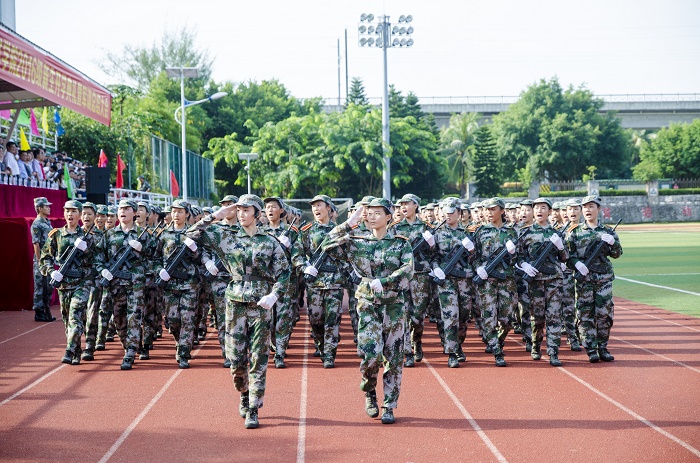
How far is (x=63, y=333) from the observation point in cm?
1266

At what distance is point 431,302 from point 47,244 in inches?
203

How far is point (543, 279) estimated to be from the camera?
9742 millimetres

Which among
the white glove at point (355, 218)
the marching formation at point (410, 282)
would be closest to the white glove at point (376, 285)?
the white glove at point (355, 218)

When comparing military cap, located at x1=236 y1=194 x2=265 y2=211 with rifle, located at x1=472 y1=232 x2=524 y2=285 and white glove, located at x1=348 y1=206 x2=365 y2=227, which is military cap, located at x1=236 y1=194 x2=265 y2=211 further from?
rifle, located at x1=472 y1=232 x2=524 y2=285

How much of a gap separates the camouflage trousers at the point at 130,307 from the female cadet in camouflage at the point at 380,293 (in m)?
3.67

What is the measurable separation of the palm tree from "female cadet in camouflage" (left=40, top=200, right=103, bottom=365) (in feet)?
187

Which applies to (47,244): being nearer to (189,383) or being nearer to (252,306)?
(189,383)

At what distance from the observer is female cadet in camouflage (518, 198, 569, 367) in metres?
9.59

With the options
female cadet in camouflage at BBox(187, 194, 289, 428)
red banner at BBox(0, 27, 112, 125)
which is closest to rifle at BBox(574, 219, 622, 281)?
female cadet in camouflage at BBox(187, 194, 289, 428)

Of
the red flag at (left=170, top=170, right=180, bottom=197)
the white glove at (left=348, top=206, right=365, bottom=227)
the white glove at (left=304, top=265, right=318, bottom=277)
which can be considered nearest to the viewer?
the white glove at (left=348, top=206, right=365, bottom=227)

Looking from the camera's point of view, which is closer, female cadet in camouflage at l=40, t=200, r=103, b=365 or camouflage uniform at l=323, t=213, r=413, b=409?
camouflage uniform at l=323, t=213, r=413, b=409

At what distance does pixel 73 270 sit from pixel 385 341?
15.0 feet

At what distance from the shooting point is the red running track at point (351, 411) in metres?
6.13

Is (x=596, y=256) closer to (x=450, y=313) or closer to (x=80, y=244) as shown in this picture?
(x=450, y=313)
